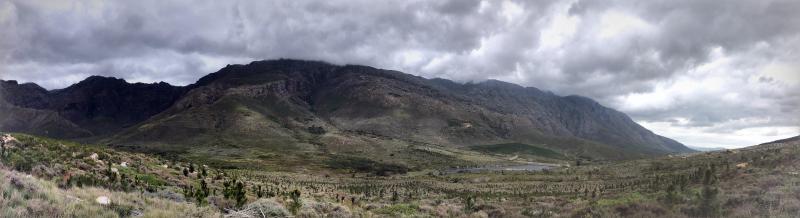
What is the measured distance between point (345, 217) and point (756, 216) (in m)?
16.3

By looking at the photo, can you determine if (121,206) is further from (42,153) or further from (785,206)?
(785,206)

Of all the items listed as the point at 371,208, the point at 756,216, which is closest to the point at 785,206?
the point at 756,216

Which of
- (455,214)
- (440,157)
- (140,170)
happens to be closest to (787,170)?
(455,214)

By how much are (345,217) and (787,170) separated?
28282 millimetres

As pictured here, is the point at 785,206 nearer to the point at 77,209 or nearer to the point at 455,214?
the point at 455,214

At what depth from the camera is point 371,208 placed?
29.7m

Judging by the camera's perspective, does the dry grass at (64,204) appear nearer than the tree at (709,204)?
Yes

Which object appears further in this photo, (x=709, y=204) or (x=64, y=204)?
(x=709, y=204)

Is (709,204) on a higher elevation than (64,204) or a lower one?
lower

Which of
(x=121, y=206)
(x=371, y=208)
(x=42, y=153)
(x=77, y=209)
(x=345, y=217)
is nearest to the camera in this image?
(x=77, y=209)

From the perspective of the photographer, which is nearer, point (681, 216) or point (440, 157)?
point (681, 216)

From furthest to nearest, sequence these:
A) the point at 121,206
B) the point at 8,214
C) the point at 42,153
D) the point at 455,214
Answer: the point at 455,214, the point at 42,153, the point at 121,206, the point at 8,214

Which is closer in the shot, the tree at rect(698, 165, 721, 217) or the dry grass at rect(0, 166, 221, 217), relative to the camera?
the dry grass at rect(0, 166, 221, 217)

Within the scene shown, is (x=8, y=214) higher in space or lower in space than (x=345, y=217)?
higher
